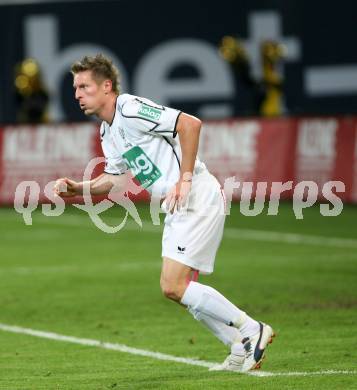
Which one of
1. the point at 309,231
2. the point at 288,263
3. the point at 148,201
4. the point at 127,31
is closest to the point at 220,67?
the point at 127,31

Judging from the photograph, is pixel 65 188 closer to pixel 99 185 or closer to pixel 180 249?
pixel 99 185

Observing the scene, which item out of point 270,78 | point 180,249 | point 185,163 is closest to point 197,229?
point 180,249

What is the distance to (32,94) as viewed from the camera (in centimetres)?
2756

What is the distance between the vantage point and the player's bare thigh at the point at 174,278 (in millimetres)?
8398

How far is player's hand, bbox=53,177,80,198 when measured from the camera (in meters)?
8.86

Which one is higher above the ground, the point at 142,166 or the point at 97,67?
the point at 97,67

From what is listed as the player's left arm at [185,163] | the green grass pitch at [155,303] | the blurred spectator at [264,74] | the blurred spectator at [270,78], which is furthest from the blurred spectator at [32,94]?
the player's left arm at [185,163]

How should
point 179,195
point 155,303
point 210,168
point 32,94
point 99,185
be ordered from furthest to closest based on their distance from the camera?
point 32,94
point 210,168
point 155,303
point 99,185
point 179,195

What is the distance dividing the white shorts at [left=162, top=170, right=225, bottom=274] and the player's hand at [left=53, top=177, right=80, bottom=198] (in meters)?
0.83

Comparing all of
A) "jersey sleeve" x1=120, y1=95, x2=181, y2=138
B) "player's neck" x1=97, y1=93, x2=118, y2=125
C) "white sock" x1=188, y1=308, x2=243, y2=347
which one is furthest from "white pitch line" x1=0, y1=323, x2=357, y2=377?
"player's neck" x1=97, y1=93, x2=118, y2=125

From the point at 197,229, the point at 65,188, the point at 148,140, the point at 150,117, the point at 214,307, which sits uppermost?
the point at 150,117

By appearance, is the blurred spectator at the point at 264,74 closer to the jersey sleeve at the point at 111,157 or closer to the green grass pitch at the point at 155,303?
the green grass pitch at the point at 155,303

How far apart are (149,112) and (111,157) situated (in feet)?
2.09

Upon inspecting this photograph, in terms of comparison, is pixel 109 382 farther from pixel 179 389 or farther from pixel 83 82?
pixel 83 82
